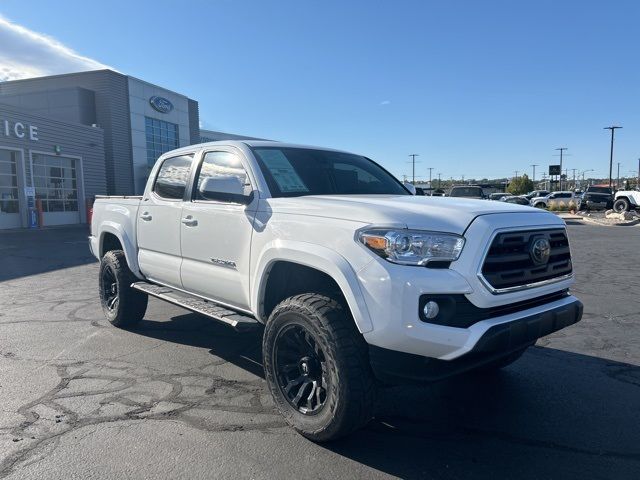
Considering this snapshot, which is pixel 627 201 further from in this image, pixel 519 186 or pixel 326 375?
pixel 519 186

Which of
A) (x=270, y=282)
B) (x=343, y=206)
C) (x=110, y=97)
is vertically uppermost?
(x=110, y=97)

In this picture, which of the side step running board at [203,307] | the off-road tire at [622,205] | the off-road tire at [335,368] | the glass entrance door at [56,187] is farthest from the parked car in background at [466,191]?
the off-road tire at [335,368]

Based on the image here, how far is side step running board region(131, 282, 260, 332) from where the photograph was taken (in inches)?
152

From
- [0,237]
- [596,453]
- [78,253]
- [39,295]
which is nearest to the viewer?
[596,453]

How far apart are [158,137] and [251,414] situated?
36335 millimetres

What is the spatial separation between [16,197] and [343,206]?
24088 mm

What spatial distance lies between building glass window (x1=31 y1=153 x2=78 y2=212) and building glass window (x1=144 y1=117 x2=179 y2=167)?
8671 millimetres

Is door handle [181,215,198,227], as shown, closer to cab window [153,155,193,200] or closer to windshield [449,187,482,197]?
cab window [153,155,193,200]

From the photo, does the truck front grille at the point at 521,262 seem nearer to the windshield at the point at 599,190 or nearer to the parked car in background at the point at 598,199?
the parked car in background at the point at 598,199

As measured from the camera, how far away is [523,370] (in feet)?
15.1

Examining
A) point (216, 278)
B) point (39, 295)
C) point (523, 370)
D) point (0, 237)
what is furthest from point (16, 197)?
point (523, 370)

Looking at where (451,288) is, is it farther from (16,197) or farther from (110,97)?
(110,97)

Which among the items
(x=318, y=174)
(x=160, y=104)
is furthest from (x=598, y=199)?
(x=318, y=174)

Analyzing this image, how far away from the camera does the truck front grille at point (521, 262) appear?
3.00 metres
